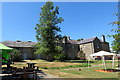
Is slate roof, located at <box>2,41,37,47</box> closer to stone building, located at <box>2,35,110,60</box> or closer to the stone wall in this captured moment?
stone building, located at <box>2,35,110,60</box>

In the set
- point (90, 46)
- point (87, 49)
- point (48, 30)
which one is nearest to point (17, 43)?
point (48, 30)

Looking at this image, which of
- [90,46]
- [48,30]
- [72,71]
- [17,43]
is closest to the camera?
[72,71]

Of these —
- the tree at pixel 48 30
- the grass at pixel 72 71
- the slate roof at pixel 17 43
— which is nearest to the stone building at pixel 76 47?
the slate roof at pixel 17 43

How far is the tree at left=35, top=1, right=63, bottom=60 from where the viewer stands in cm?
2891

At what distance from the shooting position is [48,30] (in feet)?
97.1

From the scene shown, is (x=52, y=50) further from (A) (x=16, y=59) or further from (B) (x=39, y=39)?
(A) (x=16, y=59)

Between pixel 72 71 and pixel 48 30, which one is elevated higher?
pixel 48 30

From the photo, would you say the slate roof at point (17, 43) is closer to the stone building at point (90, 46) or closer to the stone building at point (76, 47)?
the stone building at point (76, 47)

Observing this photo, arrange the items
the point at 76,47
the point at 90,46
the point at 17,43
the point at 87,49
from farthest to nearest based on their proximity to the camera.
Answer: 1. the point at 76,47
2. the point at 87,49
3. the point at 90,46
4. the point at 17,43

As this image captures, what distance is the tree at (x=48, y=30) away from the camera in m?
28.9

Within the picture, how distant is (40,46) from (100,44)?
2388 centimetres

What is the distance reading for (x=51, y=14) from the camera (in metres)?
30.2

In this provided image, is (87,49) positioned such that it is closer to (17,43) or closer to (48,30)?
(48,30)

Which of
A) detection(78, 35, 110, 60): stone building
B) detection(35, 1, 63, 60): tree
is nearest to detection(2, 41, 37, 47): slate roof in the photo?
detection(35, 1, 63, 60): tree
